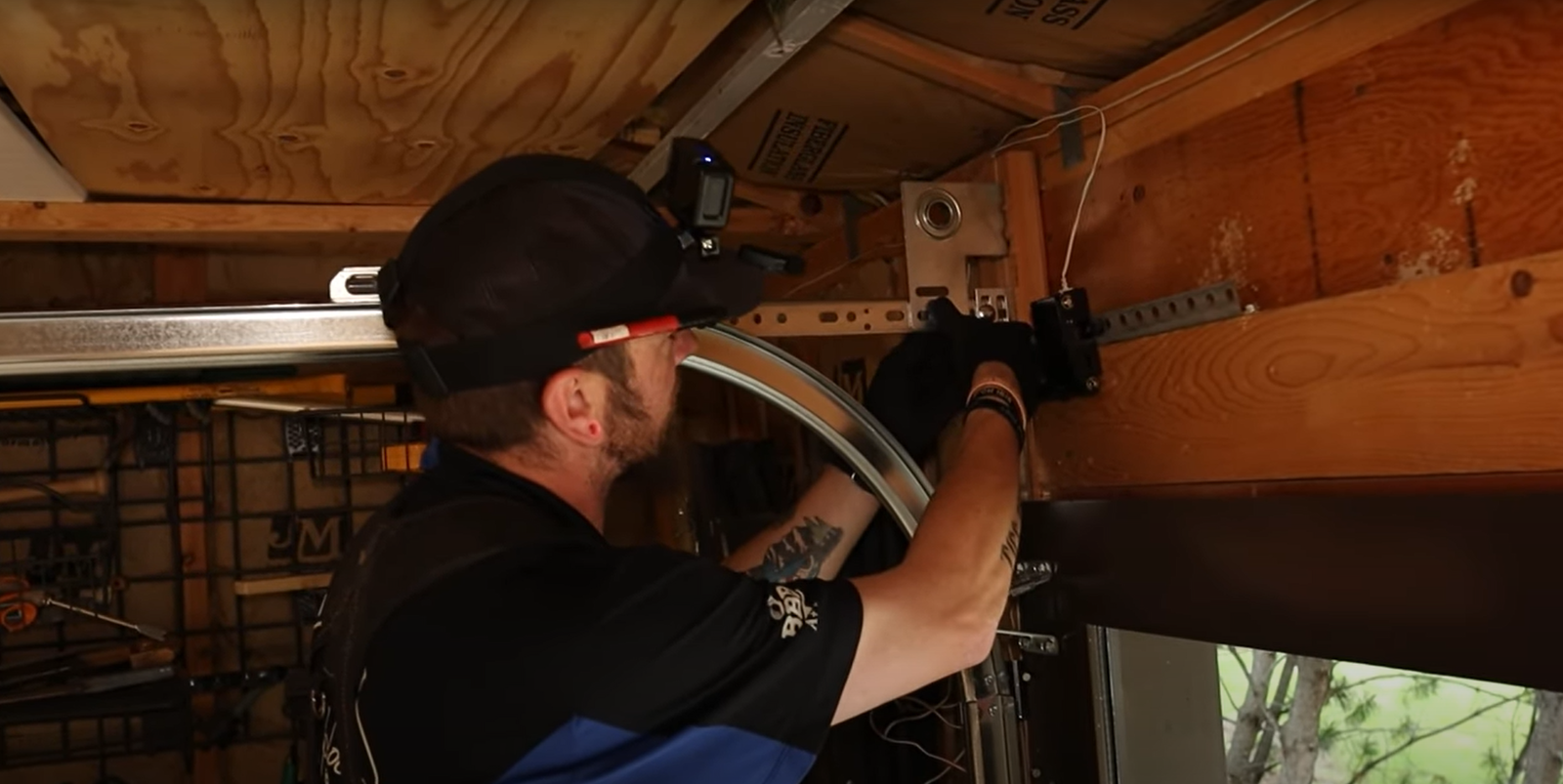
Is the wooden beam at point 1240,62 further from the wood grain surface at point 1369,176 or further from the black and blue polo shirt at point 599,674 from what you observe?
the black and blue polo shirt at point 599,674

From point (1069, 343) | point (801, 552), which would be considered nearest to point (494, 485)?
point (801, 552)

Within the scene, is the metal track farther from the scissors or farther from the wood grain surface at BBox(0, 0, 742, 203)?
the scissors

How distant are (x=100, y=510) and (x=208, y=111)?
4.34 ft

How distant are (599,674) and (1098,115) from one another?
918 millimetres

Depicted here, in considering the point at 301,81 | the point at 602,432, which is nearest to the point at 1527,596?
the point at 602,432

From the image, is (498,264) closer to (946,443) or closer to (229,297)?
(946,443)

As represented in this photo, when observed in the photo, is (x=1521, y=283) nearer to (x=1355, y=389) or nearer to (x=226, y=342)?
(x=1355, y=389)

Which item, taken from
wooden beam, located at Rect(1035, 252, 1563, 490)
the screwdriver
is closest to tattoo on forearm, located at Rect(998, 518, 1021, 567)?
wooden beam, located at Rect(1035, 252, 1563, 490)

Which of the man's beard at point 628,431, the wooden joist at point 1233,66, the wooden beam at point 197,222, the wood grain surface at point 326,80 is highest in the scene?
the wood grain surface at point 326,80

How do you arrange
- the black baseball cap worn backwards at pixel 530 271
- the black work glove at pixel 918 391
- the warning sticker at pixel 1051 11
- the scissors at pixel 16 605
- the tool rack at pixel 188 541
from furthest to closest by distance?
1. the tool rack at pixel 188 541
2. the scissors at pixel 16 605
3. the black work glove at pixel 918 391
4. the warning sticker at pixel 1051 11
5. the black baseball cap worn backwards at pixel 530 271

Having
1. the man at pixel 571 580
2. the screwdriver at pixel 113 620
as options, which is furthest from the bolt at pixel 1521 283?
the screwdriver at pixel 113 620

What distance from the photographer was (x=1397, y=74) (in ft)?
3.17

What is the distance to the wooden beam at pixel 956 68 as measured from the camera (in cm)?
129

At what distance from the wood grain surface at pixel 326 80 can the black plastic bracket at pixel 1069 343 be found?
528mm
